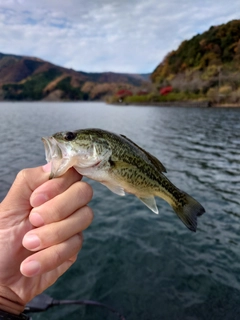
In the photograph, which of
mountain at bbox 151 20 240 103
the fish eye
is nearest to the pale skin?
the fish eye

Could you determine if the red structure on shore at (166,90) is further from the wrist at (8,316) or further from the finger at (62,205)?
the wrist at (8,316)

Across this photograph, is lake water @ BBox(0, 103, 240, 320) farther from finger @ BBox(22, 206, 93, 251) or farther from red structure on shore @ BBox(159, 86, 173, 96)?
red structure on shore @ BBox(159, 86, 173, 96)

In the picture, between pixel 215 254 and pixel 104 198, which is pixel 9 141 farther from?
pixel 215 254

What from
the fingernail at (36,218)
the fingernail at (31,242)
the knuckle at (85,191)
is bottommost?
the fingernail at (31,242)

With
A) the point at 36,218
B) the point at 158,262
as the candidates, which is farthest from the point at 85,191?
the point at 158,262

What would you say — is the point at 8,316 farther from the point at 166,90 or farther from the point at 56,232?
the point at 166,90

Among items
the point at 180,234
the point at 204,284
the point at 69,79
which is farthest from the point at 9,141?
the point at 69,79

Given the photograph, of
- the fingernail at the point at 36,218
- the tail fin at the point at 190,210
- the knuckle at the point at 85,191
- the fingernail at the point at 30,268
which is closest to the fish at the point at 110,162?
the tail fin at the point at 190,210
